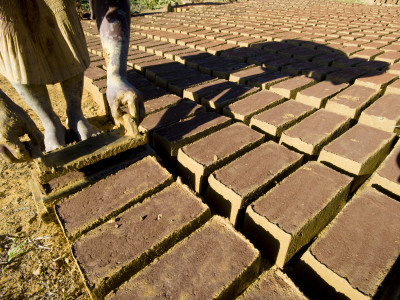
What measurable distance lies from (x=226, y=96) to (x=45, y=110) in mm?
1395

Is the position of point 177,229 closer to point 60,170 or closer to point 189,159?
point 189,159

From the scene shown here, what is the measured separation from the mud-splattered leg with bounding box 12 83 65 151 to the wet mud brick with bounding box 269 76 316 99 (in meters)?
1.85

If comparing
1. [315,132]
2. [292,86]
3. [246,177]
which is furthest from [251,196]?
[292,86]

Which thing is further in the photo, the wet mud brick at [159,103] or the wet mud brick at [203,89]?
the wet mud brick at [203,89]

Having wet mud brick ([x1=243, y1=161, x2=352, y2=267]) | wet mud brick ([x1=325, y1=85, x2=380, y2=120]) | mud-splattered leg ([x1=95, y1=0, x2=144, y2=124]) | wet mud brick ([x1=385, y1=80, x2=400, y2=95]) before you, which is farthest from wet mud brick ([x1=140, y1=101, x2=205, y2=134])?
wet mud brick ([x1=385, y1=80, x2=400, y2=95])

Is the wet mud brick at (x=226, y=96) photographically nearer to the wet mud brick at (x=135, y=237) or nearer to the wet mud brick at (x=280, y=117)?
the wet mud brick at (x=280, y=117)

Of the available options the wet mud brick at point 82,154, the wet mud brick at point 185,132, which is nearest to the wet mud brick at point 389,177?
the wet mud brick at point 185,132

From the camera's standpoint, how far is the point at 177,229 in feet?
3.81

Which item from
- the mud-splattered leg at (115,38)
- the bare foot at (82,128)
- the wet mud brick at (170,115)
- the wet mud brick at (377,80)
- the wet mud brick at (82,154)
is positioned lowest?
the bare foot at (82,128)

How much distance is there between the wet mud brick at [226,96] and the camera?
2.14m

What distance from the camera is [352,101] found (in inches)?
82.9

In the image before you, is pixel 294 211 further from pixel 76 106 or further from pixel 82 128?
pixel 76 106

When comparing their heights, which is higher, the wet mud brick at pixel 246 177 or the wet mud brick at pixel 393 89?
the wet mud brick at pixel 393 89

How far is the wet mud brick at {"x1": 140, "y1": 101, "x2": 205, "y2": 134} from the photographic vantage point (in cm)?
189
